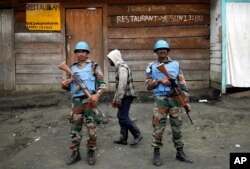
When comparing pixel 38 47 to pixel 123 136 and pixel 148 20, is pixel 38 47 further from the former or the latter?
pixel 123 136

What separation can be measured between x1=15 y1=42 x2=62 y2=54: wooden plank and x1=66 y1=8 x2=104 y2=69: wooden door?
0.34 m

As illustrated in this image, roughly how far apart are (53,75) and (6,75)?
1400mm

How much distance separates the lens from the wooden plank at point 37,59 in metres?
11.1

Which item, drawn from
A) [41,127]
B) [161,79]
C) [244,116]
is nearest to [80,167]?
[161,79]

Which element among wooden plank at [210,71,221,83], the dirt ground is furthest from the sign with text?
wooden plank at [210,71,221,83]

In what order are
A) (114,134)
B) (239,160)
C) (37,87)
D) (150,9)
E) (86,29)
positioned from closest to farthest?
(239,160) → (114,134) → (150,9) → (86,29) → (37,87)

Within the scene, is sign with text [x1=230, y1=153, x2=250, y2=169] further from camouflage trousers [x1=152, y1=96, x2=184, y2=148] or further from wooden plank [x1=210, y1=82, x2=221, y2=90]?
wooden plank [x1=210, y1=82, x2=221, y2=90]

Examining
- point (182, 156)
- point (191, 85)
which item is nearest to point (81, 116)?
point (182, 156)

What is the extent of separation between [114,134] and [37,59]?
472cm

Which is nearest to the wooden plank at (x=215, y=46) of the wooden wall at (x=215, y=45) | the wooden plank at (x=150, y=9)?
the wooden wall at (x=215, y=45)

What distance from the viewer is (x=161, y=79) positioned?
557 centimetres

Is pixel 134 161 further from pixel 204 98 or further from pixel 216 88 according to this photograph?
pixel 216 88

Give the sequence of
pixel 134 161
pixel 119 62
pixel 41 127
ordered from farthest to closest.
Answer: pixel 41 127, pixel 119 62, pixel 134 161

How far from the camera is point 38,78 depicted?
11.2 m
